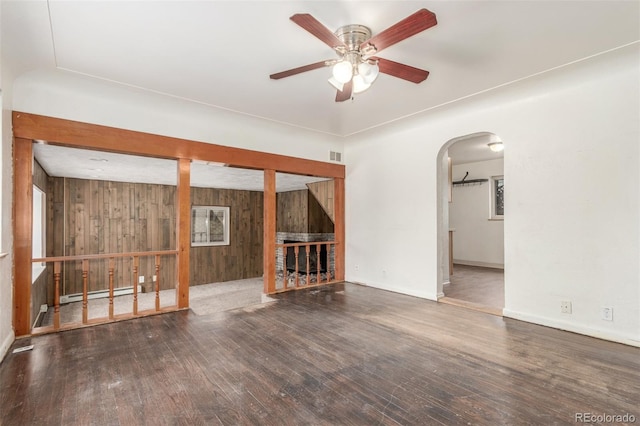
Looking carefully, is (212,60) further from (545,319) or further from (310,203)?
(310,203)

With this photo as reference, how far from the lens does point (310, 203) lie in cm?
775

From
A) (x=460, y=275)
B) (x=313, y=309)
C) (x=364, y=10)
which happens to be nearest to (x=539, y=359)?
(x=313, y=309)

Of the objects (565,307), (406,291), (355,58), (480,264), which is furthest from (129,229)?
(480,264)

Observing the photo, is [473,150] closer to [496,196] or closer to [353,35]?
[496,196]

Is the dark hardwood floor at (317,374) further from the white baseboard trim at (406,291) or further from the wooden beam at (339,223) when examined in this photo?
the wooden beam at (339,223)

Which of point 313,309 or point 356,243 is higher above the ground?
point 356,243

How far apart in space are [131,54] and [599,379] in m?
4.24

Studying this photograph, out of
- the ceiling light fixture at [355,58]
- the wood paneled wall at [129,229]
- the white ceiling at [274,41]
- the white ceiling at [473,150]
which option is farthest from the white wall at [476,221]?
the ceiling light fixture at [355,58]

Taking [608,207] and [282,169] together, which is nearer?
[608,207]

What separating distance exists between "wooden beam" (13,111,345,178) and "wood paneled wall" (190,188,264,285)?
4.12 metres

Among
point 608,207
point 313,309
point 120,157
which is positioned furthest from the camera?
point 120,157

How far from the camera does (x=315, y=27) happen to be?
1.83 meters

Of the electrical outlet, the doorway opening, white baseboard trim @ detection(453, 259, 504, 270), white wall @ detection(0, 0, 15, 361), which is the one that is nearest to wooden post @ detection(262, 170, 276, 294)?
white wall @ detection(0, 0, 15, 361)

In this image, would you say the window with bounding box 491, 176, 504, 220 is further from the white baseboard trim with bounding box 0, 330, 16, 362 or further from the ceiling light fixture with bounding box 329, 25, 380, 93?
the white baseboard trim with bounding box 0, 330, 16, 362
